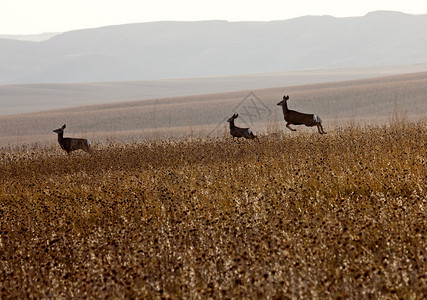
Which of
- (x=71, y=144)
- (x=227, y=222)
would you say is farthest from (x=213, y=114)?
(x=227, y=222)

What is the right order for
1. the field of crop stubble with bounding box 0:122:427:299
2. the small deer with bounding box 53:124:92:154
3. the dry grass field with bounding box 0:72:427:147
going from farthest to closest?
the dry grass field with bounding box 0:72:427:147 → the small deer with bounding box 53:124:92:154 → the field of crop stubble with bounding box 0:122:427:299

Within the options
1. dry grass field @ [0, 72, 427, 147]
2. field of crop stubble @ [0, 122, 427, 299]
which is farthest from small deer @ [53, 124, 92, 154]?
dry grass field @ [0, 72, 427, 147]

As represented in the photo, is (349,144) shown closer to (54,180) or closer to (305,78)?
(54,180)

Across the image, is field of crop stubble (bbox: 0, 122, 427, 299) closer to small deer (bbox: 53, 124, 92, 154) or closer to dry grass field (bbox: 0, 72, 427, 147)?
small deer (bbox: 53, 124, 92, 154)

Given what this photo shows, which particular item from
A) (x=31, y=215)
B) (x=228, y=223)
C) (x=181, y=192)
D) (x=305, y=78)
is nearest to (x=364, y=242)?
(x=228, y=223)

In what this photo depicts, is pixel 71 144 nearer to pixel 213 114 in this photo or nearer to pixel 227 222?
pixel 227 222

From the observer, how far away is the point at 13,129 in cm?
3300

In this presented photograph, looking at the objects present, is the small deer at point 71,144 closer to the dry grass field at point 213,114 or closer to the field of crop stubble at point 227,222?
the field of crop stubble at point 227,222

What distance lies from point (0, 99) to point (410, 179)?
74746 mm

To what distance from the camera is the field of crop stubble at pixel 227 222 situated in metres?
4.21

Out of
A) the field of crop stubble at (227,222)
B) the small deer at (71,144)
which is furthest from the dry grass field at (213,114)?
the field of crop stubble at (227,222)

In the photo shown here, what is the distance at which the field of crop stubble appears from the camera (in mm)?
4211

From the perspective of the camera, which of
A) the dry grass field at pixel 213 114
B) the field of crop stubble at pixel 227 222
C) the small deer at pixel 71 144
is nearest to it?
the field of crop stubble at pixel 227 222

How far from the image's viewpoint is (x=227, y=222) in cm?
602
